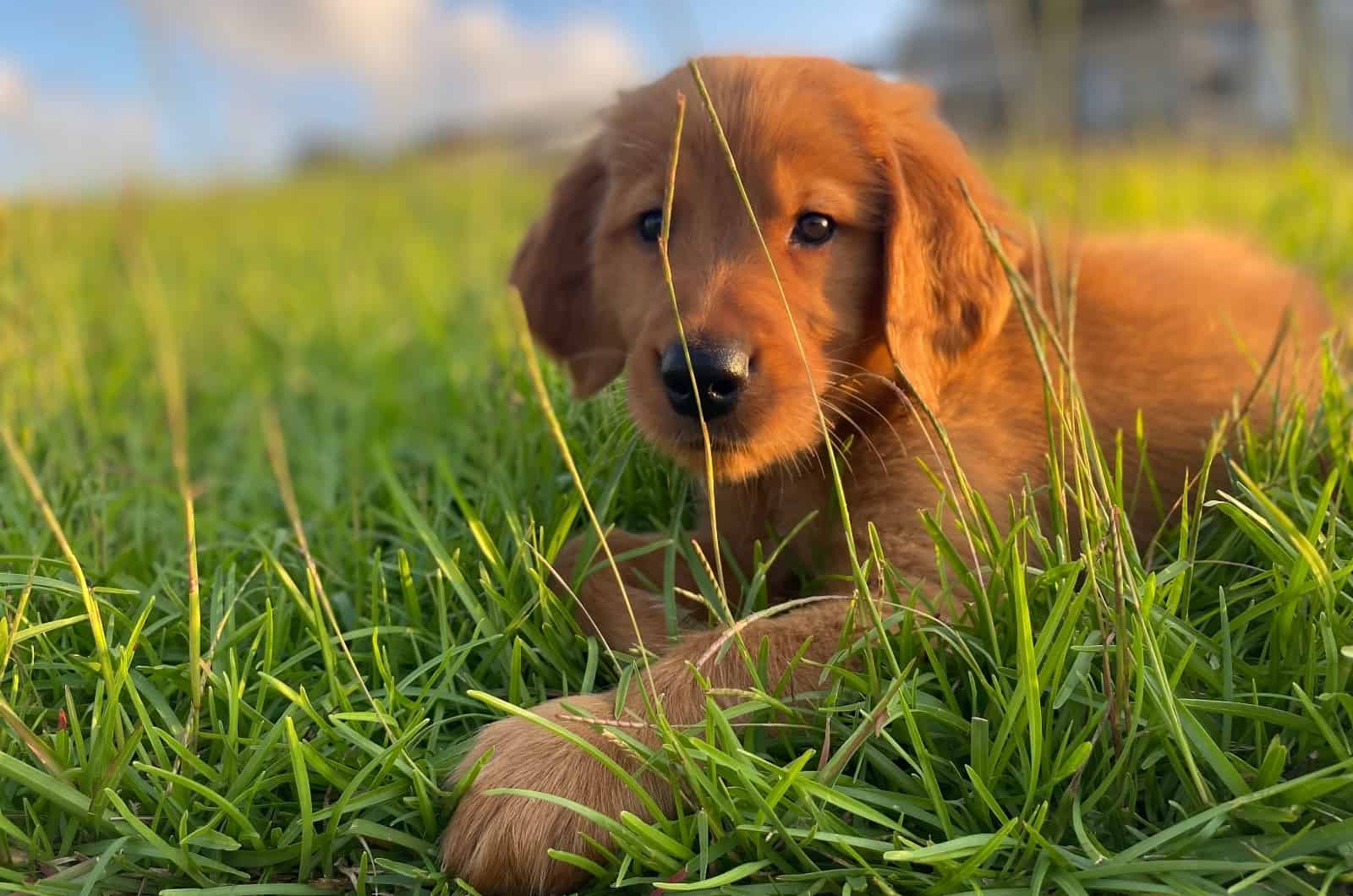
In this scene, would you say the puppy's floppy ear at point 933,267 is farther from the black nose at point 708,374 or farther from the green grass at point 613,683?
the black nose at point 708,374

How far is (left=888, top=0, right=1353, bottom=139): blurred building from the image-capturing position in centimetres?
391

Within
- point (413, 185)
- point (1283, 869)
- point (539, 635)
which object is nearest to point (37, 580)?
point (539, 635)

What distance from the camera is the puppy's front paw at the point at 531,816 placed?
1.37 m

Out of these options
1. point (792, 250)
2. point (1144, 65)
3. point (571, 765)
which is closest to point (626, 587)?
point (571, 765)

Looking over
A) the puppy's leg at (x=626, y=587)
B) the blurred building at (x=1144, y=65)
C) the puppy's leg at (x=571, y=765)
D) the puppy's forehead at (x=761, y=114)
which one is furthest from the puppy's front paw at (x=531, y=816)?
the blurred building at (x=1144, y=65)

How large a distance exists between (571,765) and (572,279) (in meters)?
1.27

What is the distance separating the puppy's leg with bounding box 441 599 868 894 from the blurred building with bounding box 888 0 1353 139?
133cm

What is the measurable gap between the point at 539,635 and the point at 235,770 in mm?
516

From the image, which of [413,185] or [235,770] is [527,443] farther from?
[413,185]

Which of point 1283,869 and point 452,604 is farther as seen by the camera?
point 452,604

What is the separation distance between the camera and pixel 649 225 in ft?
6.61

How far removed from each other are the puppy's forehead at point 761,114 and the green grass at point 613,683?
18.3 inches

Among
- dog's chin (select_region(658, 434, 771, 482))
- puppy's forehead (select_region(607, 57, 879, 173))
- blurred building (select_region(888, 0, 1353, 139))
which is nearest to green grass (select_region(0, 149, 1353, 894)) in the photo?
dog's chin (select_region(658, 434, 771, 482))

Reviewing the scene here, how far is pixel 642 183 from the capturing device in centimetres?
200
